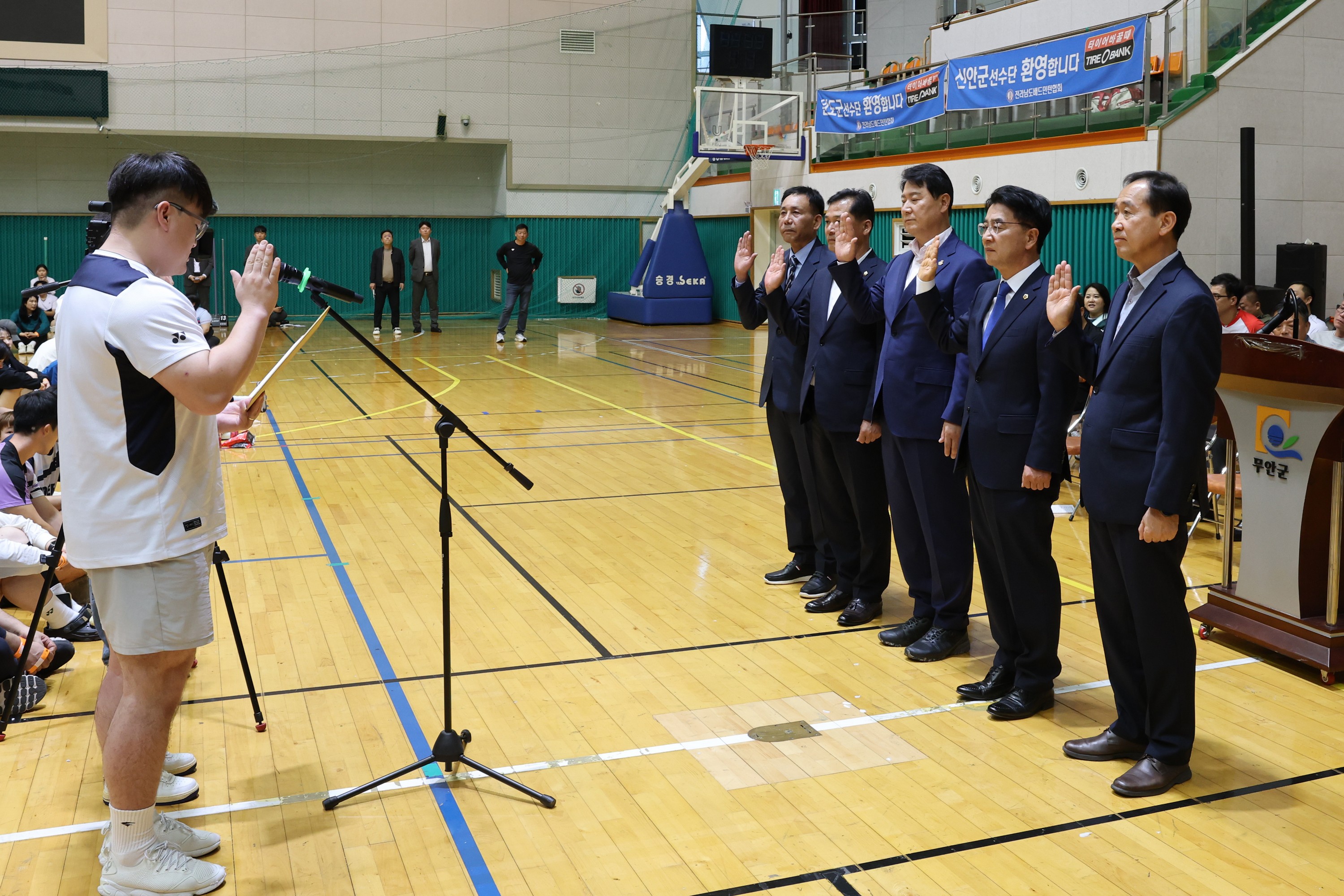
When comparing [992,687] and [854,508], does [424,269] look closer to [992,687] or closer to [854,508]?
[854,508]

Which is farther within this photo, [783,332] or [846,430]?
[783,332]

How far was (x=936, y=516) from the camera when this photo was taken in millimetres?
4699

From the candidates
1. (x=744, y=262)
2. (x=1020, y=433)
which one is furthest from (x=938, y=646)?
(x=744, y=262)

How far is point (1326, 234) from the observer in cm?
1256

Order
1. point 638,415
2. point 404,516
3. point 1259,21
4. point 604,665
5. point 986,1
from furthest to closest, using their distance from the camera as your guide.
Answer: point 986,1, point 1259,21, point 638,415, point 404,516, point 604,665

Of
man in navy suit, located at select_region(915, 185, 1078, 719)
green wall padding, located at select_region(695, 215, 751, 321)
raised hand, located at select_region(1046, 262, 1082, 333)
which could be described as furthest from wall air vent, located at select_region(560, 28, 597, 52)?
raised hand, located at select_region(1046, 262, 1082, 333)

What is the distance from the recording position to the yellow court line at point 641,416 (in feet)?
30.0

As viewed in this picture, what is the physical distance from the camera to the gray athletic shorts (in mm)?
2857

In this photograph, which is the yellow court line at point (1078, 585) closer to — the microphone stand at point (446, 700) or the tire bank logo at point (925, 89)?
the microphone stand at point (446, 700)

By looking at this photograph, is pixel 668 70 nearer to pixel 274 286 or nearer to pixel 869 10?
pixel 869 10

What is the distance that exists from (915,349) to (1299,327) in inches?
120

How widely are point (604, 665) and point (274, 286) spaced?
2.36m

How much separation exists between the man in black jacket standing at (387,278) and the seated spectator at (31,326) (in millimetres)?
4582

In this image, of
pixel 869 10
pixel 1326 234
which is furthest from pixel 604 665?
pixel 869 10
